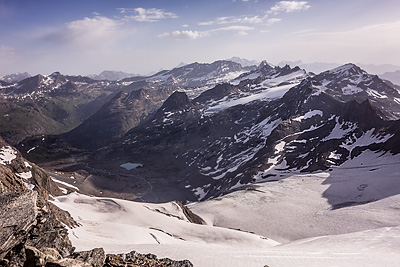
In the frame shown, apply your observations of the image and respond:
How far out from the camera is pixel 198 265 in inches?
1211

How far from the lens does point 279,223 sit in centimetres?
7225

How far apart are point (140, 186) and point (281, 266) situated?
475ft

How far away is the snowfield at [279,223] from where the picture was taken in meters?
36.6

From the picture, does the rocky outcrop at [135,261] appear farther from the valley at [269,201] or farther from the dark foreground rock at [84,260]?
the valley at [269,201]

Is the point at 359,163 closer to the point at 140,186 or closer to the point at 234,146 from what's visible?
the point at 234,146

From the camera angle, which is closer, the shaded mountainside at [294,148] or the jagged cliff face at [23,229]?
the jagged cliff face at [23,229]

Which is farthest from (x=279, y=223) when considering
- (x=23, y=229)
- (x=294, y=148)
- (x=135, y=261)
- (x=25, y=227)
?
(x=294, y=148)

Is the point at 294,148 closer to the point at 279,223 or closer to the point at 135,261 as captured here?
the point at 279,223

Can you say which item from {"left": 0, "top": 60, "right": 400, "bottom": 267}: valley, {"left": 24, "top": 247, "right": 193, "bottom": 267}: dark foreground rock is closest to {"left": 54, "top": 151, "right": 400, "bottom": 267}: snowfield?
{"left": 0, "top": 60, "right": 400, "bottom": 267}: valley

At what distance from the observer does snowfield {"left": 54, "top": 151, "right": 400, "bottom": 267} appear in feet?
120

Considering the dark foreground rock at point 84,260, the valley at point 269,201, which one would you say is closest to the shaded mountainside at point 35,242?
the dark foreground rock at point 84,260

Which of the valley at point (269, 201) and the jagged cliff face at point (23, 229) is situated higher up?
the jagged cliff face at point (23, 229)

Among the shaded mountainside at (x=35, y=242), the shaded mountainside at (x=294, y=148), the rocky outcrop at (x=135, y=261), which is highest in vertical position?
the shaded mountainside at (x=35, y=242)

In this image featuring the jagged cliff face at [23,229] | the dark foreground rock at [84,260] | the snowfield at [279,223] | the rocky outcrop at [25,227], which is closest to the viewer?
A: the dark foreground rock at [84,260]
